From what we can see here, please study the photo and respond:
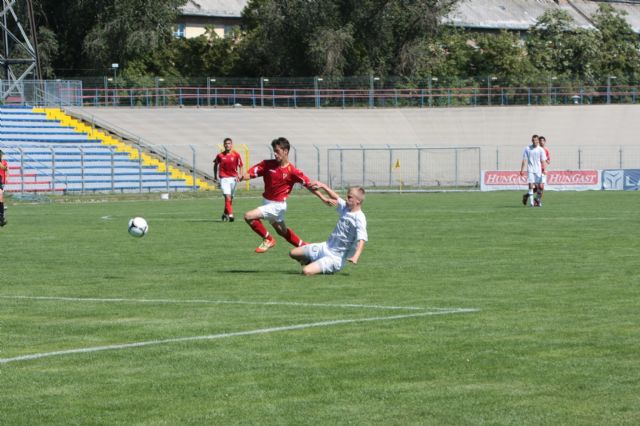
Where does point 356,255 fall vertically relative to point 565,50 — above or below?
below

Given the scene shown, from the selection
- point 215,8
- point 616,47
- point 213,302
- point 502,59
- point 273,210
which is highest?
point 215,8

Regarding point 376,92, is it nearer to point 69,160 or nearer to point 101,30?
point 101,30

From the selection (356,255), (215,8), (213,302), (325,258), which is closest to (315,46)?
(215,8)

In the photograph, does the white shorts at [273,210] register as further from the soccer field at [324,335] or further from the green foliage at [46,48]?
the green foliage at [46,48]

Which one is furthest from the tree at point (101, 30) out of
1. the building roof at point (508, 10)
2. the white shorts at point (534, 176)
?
the white shorts at point (534, 176)

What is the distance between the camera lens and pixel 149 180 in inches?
2105

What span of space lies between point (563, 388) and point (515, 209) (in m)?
26.8

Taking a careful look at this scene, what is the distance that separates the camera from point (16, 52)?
67.8 metres

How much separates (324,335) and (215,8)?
90393 millimetres

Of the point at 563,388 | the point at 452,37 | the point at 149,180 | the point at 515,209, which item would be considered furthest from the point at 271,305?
the point at 452,37

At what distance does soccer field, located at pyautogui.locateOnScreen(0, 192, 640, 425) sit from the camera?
7594 millimetres

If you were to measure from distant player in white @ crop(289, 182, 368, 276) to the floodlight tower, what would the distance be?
4445cm

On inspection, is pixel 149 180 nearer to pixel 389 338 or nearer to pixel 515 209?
pixel 515 209

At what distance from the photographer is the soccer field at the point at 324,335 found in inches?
299
